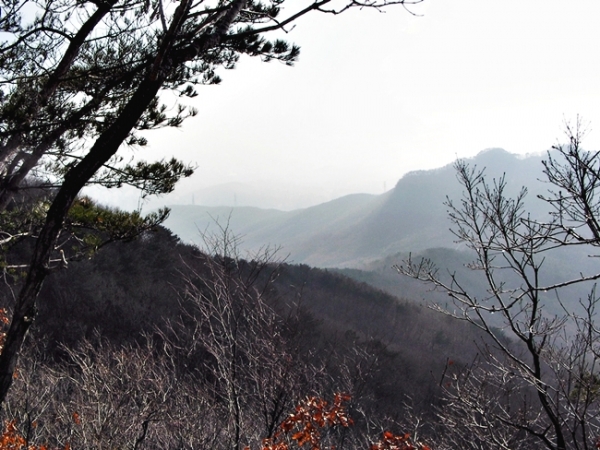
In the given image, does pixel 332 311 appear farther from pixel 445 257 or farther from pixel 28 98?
pixel 445 257

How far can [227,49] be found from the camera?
16.7ft

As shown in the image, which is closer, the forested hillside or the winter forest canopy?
the winter forest canopy

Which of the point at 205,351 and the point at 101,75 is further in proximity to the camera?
the point at 205,351

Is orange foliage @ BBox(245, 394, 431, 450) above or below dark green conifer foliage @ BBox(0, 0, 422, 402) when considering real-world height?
below

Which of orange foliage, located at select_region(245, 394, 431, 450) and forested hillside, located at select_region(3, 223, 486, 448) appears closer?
orange foliage, located at select_region(245, 394, 431, 450)

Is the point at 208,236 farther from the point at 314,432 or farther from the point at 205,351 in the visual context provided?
the point at 205,351

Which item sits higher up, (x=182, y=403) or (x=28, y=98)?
(x=28, y=98)

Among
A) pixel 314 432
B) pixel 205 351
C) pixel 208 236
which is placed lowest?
pixel 205 351

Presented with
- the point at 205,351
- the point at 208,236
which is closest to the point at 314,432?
the point at 208,236

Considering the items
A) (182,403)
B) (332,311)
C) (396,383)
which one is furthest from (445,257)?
(182,403)

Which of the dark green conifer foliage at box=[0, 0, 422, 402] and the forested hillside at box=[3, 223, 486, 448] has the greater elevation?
the dark green conifer foliage at box=[0, 0, 422, 402]

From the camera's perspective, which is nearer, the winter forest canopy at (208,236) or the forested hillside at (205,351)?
the winter forest canopy at (208,236)

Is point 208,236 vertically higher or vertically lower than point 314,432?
higher

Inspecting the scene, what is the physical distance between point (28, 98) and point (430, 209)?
203190 millimetres
